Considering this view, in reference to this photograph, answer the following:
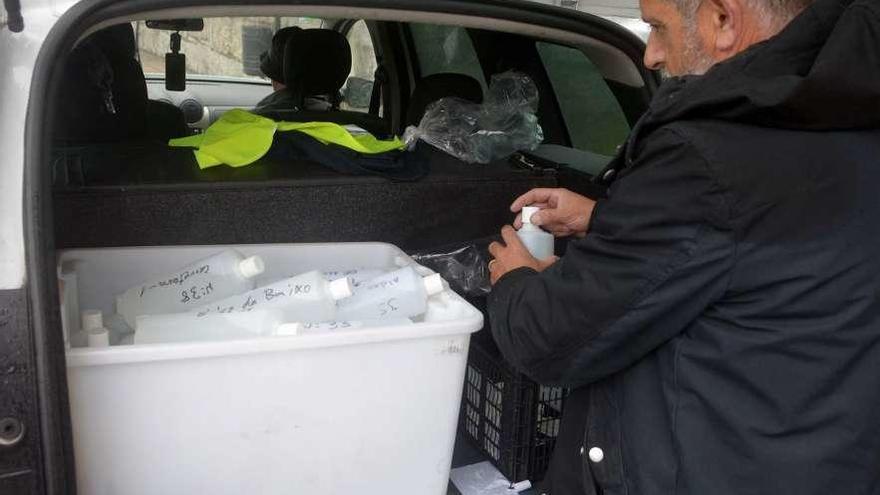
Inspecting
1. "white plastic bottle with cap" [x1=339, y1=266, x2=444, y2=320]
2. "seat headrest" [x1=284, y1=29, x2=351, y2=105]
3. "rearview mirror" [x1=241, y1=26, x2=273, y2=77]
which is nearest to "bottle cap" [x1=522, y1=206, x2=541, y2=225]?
"white plastic bottle with cap" [x1=339, y1=266, x2=444, y2=320]

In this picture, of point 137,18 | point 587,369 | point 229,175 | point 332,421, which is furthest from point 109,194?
point 587,369

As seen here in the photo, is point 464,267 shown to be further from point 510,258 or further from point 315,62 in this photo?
point 315,62

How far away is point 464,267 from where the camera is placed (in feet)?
5.42

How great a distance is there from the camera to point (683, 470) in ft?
3.23

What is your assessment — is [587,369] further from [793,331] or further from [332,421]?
[332,421]

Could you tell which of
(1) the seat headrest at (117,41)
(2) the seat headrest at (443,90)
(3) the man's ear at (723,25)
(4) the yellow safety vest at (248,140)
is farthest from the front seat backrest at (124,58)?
(3) the man's ear at (723,25)

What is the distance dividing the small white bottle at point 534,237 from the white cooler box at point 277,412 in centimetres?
23

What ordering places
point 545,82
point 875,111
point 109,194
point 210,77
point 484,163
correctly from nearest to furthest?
point 875,111 < point 109,194 < point 484,163 < point 545,82 < point 210,77

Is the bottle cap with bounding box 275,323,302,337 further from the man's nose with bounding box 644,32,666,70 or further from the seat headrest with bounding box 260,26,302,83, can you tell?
the seat headrest with bounding box 260,26,302,83

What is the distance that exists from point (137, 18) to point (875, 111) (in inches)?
41.3

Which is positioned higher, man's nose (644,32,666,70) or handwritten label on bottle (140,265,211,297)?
man's nose (644,32,666,70)

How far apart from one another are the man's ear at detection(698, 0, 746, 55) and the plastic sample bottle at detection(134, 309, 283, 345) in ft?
2.50

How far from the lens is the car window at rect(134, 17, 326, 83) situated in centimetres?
377

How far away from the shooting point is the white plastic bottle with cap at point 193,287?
127 cm
